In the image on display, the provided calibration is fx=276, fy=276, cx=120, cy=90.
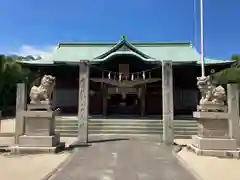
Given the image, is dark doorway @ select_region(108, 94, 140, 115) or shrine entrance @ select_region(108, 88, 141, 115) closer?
shrine entrance @ select_region(108, 88, 141, 115)

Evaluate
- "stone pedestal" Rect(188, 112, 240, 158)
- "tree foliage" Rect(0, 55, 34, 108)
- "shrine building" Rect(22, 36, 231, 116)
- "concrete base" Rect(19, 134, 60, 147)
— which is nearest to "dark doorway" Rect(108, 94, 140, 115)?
"shrine building" Rect(22, 36, 231, 116)

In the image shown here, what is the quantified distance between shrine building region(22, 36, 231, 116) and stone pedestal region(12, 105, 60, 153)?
1027cm

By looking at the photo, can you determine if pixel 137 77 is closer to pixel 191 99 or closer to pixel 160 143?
pixel 191 99

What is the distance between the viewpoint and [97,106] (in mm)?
22703

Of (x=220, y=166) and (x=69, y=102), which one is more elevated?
(x=69, y=102)

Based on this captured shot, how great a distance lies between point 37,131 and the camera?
10.5 metres

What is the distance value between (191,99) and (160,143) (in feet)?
32.9

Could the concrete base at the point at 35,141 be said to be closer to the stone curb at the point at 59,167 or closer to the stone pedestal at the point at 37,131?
the stone pedestal at the point at 37,131

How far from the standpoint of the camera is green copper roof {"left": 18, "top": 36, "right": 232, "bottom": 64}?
71.8 ft

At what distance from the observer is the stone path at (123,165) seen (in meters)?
6.79

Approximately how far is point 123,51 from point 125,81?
2.48 metres

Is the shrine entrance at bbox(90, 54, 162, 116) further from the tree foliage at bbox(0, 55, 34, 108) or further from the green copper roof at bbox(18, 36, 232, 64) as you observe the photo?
the tree foliage at bbox(0, 55, 34, 108)

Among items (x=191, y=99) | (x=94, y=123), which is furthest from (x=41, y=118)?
(x=191, y=99)

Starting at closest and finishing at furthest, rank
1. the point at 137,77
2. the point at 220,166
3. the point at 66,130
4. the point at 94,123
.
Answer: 1. the point at 220,166
2. the point at 66,130
3. the point at 94,123
4. the point at 137,77
